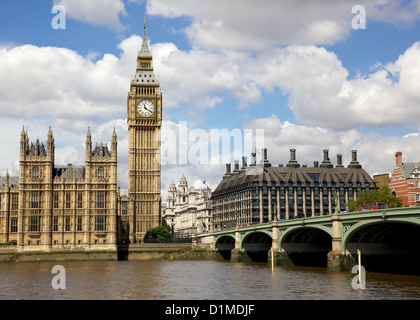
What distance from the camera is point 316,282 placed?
60.8 m

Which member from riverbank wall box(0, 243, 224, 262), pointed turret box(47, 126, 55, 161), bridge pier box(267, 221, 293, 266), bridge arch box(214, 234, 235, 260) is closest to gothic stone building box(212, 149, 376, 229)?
bridge arch box(214, 234, 235, 260)

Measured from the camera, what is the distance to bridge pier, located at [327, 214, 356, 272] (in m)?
71.4

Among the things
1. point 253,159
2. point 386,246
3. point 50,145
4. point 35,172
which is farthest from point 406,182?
point 35,172

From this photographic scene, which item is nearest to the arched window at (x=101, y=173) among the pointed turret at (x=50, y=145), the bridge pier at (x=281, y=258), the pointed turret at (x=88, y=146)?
the pointed turret at (x=88, y=146)

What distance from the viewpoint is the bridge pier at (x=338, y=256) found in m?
71.4

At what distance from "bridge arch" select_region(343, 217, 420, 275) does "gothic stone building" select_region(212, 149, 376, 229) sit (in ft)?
268

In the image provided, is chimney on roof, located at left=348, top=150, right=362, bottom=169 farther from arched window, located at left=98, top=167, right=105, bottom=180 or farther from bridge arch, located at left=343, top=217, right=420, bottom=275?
bridge arch, located at left=343, top=217, right=420, bottom=275

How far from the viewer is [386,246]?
76750 millimetres

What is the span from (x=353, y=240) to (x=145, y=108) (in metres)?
93.5

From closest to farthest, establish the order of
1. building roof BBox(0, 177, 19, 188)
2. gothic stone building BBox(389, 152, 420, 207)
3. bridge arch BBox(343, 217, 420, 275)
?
bridge arch BBox(343, 217, 420, 275), gothic stone building BBox(389, 152, 420, 207), building roof BBox(0, 177, 19, 188)

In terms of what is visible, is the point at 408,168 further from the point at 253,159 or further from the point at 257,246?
the point at 253,159

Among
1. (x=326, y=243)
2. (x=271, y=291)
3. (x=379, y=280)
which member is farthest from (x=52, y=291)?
(x=326, y=243)
